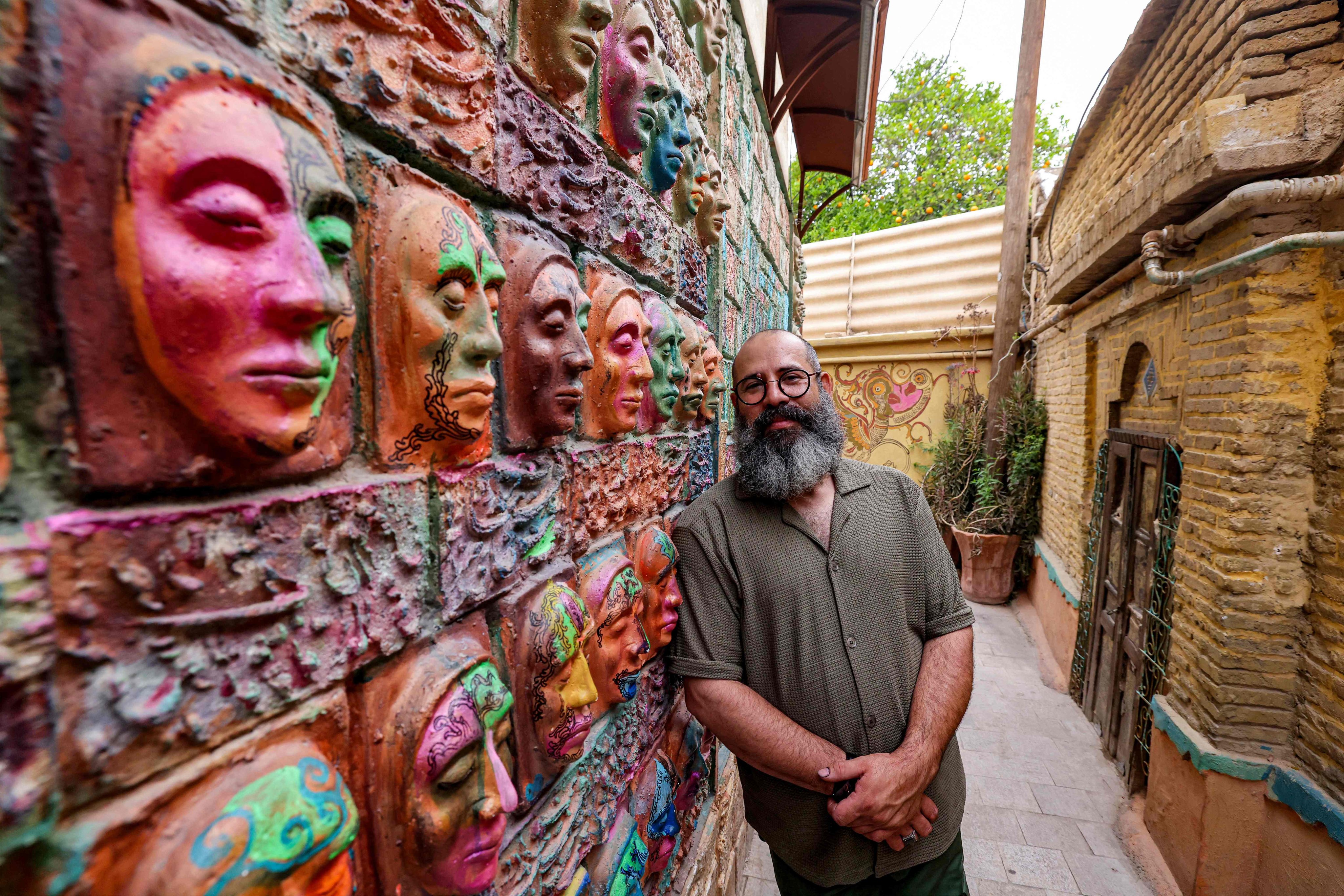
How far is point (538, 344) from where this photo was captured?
82 centimetres

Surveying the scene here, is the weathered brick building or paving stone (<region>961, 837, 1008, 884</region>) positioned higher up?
the weathered brick building

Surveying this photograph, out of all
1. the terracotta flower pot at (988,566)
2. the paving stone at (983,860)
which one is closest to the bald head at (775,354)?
the paving stone at (983,860)

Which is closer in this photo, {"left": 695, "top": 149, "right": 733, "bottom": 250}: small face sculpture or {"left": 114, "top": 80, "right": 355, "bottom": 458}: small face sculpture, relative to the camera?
{"left": 114, "top": 80, "right": 355, "bottom": 458}: small face sculpture

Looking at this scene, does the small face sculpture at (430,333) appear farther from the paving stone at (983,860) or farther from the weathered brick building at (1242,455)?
the paving stone at (983,860)

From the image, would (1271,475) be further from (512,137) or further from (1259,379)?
(512,137)

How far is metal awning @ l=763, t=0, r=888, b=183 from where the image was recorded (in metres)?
2.95

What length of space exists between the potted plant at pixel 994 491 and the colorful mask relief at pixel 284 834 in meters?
6.97

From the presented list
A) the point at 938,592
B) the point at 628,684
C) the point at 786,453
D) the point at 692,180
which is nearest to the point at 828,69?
the point at 692,180

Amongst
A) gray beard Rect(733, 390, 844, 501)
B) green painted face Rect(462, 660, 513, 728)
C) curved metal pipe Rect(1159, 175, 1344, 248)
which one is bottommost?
green painted face Rect(462, 660, 513, 728)

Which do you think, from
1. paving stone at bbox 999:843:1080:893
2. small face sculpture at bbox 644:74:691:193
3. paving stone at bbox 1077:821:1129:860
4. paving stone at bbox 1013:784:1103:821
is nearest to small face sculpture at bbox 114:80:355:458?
small face sculpture at bbox 644:74:691:193

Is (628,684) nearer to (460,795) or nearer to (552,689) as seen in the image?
(552,689)

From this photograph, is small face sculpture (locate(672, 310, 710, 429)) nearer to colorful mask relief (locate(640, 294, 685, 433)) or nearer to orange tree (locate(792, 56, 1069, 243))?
colorful mask relief (locate(640, 294, 685, 433))

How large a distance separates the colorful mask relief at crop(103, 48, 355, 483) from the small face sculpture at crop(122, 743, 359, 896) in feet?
0.77

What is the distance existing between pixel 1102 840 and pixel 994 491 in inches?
166
